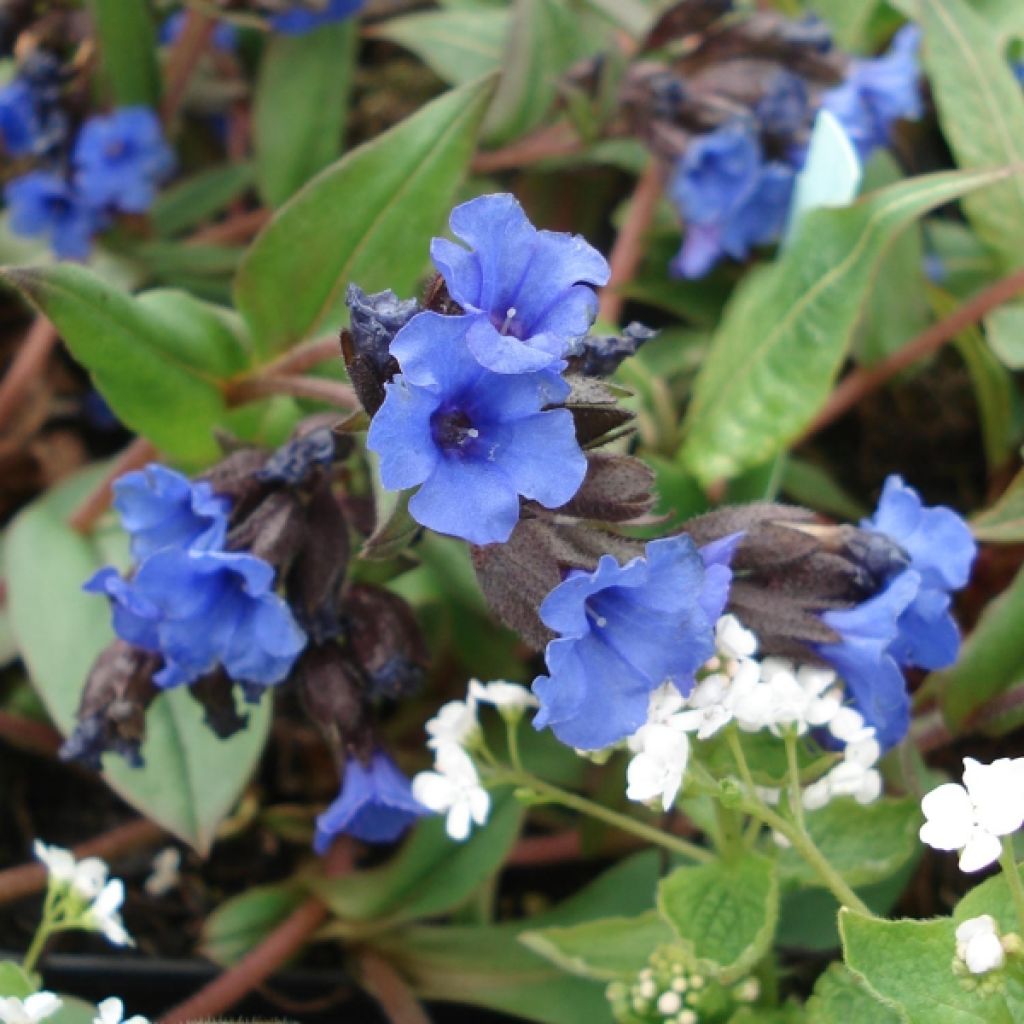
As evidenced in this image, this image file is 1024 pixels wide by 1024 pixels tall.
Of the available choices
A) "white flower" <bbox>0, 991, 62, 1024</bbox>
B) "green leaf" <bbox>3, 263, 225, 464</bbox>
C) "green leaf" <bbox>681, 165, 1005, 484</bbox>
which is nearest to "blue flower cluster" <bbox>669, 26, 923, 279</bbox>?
"green leaf" <bbox>681, 165, 1005, 484</bbox>

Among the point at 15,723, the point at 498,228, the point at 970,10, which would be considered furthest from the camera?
the point at 970,10

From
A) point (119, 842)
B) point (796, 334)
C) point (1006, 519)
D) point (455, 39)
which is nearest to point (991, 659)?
point (1006, 519)

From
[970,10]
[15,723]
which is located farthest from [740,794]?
[970,10]

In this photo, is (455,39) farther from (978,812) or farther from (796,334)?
(978,812)

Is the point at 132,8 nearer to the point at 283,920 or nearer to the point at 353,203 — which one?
the point at 353,203

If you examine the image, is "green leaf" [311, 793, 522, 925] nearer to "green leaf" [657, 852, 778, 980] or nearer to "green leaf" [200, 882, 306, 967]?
"green leaf" [200, 882, 306, 967]

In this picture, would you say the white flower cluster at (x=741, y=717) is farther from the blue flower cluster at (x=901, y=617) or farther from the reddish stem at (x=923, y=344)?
the reddish stem at (x=923, y=344)

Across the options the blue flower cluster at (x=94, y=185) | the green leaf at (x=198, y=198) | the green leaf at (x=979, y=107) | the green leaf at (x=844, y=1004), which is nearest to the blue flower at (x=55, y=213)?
the blue flower cluster at (x=94, y=185)
